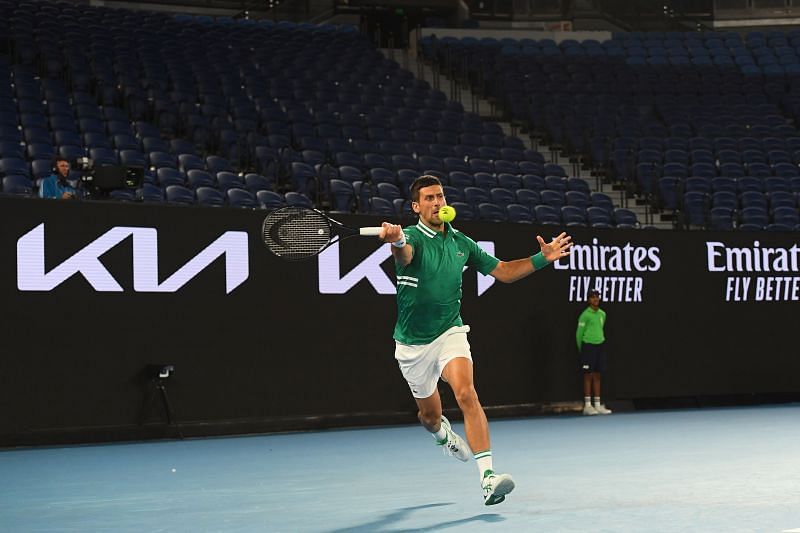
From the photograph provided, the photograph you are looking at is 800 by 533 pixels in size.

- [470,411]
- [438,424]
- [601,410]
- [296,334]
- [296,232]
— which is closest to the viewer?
[470,411]

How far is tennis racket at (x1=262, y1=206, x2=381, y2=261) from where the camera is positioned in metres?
7.73

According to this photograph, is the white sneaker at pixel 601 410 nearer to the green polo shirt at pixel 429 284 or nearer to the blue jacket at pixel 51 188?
the blue jacket at pixel 51 188

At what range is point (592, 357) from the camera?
1778 centimetres

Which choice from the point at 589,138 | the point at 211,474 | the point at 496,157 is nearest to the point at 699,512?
the point at 211,474

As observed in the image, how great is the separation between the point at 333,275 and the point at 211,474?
593 cm

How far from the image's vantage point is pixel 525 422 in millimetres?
16594

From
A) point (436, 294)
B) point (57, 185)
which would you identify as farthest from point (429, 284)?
point (57, 185)

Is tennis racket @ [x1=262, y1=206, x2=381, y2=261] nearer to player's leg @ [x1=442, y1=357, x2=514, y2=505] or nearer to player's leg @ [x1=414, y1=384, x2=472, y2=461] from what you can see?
player's leg @ [x1=442, y1=357, x2=514, y2=505]

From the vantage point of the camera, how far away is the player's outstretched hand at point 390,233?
6960mm

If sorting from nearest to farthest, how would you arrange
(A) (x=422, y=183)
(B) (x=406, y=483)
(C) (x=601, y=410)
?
(A) (x=422, y=183), (B) (x=406, y=483), (C) (x=601, y=410)

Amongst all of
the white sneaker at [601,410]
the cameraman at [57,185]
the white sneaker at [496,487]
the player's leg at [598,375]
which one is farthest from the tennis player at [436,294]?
the white sneaker at [601,410]

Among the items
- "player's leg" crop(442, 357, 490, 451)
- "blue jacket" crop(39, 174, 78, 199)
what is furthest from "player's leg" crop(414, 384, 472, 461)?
"blue jacket" crop(39, 174, 78, 199)

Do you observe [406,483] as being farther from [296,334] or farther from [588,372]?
[588,372]

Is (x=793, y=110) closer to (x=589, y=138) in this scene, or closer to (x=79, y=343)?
(x=589, y=138)
